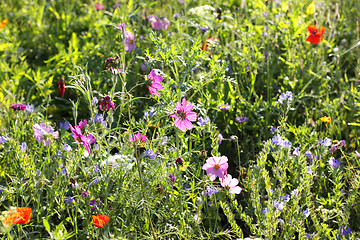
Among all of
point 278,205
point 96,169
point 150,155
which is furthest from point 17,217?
point 278,205

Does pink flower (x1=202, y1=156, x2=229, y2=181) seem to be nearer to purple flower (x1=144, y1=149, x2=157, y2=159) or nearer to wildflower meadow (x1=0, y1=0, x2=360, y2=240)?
wildflower meadow (x1=0, y1=0, x2=360, y2=240)

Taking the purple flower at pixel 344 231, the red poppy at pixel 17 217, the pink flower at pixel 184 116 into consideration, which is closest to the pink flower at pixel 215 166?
the pink flower at pixel 184 116

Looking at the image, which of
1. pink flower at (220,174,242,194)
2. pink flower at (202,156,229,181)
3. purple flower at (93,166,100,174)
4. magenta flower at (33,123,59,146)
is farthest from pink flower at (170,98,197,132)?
magenta flower at (33,123,59,146)

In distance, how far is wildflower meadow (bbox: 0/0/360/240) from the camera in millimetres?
1594

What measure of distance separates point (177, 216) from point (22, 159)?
2.44 ft

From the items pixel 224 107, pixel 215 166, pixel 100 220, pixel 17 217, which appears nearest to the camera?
pixel 17 217

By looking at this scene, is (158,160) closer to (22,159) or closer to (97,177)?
(97,177)

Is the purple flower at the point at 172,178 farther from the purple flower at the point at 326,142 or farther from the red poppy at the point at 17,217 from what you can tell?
the purple flower at the point at 326,142

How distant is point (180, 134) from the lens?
1.73 metres

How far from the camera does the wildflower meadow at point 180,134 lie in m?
1.59

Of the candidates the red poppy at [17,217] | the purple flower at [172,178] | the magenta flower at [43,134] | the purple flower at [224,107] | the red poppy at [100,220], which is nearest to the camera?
the red poppy at [17,217]

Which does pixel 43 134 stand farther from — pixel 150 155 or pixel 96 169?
pixel 150 155

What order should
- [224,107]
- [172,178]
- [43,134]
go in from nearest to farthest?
[172,178]
[43,134]
[224,107]

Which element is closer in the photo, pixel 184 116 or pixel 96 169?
pixel 184 116
